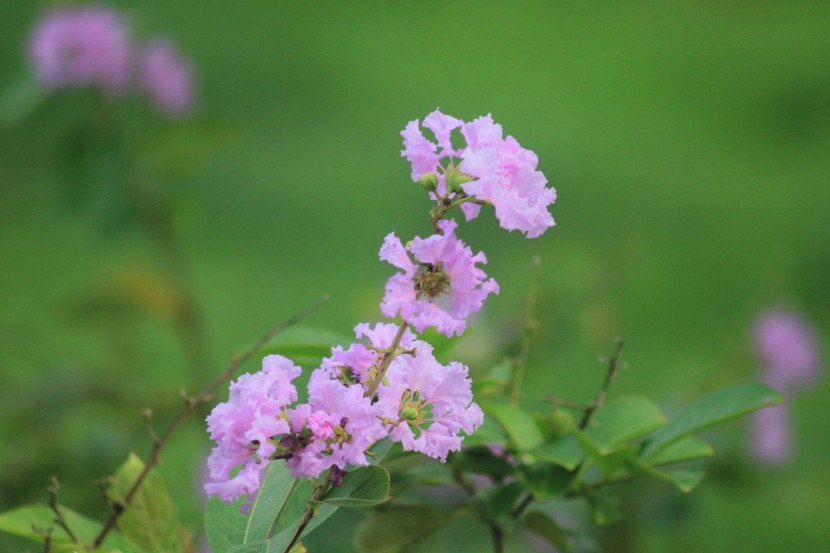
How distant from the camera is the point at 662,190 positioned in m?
2.29

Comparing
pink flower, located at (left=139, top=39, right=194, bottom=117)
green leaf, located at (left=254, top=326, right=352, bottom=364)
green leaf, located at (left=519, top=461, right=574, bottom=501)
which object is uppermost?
pink flower, located at (left=139, top=39, right=194, bottom=117)

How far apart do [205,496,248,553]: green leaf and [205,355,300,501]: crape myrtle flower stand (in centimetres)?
4

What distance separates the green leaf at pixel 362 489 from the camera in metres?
0.31

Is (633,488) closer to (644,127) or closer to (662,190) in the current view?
(662,190)

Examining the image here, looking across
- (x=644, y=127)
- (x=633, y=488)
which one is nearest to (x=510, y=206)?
(x=633, y=488)

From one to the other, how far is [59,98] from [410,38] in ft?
7.08

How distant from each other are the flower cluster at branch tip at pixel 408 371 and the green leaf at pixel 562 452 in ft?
0.28

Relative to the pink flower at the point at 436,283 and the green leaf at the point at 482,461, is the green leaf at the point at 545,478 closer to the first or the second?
the green leaf at the point at 482,461

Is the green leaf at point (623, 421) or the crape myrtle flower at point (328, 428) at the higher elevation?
the crape myrtle flower at point (328, 428)

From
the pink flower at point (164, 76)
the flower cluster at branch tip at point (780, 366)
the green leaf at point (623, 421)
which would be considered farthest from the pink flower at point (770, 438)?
the pink flower at point (164, 76)

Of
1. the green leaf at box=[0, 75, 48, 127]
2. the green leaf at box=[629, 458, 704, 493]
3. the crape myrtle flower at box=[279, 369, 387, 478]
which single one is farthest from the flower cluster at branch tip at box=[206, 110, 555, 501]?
the green leaf at box=[0, 75, 48, 127]

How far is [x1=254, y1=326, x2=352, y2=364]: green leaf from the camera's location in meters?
0.43

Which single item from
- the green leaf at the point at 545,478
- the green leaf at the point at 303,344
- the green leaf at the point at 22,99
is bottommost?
the green leaf at the point at 545,478

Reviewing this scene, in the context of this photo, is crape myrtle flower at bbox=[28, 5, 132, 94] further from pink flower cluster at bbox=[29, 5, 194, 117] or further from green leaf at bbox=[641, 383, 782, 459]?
green leaf at bbox=[641, 383, 782, 459]
